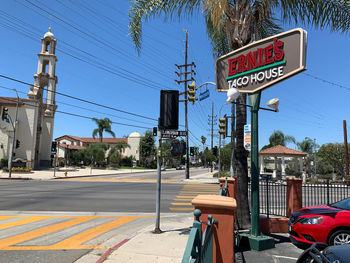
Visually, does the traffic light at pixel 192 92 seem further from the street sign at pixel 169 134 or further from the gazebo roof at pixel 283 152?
the gazebo roof at pixel 283 152

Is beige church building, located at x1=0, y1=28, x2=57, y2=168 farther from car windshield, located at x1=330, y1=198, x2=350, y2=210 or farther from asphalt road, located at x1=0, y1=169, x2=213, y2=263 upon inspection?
car windshield, located at x1=330, y1=198, x2=350, y2=210

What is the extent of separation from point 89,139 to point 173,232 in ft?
288

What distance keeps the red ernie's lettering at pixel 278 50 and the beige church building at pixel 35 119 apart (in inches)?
1491

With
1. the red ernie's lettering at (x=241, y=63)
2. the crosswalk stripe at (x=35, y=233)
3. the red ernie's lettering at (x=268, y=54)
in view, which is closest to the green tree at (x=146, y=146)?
the crosswalk stripe at (x=35, y=233)

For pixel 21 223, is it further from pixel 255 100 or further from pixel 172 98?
pixel 255 100

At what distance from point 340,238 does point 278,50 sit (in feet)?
14.5

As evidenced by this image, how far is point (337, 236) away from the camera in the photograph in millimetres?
5320

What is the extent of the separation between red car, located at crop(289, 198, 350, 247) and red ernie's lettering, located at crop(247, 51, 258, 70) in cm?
379

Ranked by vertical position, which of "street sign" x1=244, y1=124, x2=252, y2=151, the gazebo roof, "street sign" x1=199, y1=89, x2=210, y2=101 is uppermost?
"street sign" x1=199, y1=89, x2=210, y2=101

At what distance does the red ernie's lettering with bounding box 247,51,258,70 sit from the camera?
20.8 feet

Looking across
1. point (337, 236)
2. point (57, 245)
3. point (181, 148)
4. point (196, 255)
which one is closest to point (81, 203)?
point (57, 245)

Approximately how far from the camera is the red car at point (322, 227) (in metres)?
5.31

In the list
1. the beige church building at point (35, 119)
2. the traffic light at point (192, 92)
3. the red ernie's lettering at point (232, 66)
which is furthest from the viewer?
the beige church building at point (35, 119)

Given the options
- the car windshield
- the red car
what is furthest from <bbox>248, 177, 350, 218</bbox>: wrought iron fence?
the red car
